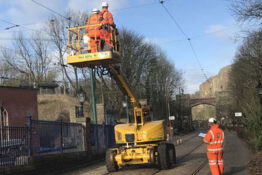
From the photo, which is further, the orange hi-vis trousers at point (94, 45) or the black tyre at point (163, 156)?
the black tyre at point (163, 156)

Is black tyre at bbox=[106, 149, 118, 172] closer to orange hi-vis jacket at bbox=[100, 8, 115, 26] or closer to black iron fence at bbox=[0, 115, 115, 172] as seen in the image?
black iron fence at bbox=[0, 115, 115, 172]

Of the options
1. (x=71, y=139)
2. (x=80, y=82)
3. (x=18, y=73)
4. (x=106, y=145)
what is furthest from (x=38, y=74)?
(x=71, y=139)

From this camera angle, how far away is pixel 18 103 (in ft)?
89.2

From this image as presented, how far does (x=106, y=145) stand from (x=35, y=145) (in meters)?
8.82

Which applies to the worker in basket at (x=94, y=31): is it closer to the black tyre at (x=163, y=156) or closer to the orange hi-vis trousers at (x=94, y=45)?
the orange hi-vis trousers at (x=94, y=45)

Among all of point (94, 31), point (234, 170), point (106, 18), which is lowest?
point (234, 170)

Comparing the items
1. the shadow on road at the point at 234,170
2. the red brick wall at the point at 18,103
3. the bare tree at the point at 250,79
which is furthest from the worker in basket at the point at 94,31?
the red brick wall at the point at 18,103

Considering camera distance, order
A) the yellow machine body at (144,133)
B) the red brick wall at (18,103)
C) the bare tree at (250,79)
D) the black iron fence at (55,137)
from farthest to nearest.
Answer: the red brick wall at (18,103) → the bare tree at (250,79) → the black iron fence at (55,137) → the yellow machine body at (144,133)

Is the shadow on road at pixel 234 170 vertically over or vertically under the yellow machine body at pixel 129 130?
under

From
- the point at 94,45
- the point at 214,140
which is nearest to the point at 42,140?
the point at 94,45

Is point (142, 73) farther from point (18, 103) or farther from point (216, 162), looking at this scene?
point (216, 162)

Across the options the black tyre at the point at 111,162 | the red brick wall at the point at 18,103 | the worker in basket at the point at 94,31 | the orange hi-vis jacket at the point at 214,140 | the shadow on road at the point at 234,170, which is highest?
the worker in basket at the point at 94,31

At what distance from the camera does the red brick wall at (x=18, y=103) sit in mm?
25984

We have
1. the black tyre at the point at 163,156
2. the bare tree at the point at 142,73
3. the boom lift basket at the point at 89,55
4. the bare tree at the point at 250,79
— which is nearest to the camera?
the boom lift basket at the point at 89,55
